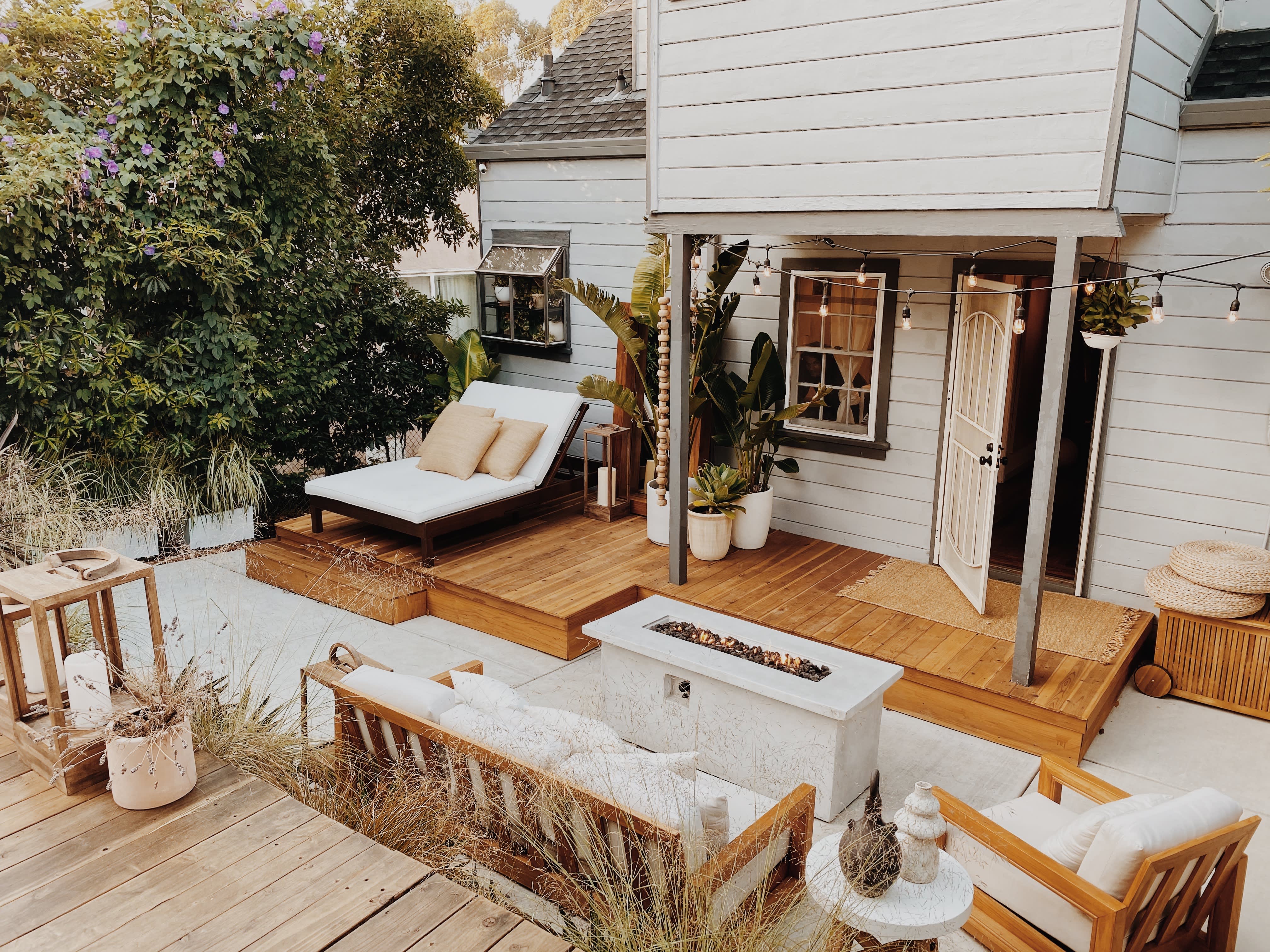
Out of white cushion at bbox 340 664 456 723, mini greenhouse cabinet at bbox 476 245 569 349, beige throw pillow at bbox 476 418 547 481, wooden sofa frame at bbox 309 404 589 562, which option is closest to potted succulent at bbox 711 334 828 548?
wooden sofa frame at bbox 309 404 589 562

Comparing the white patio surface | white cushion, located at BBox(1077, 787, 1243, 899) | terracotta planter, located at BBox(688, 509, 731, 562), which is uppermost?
Result: white cushion, located at BBox(1077, 787, 1243, 899)

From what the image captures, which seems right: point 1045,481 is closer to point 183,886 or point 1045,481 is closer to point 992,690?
point 992,690

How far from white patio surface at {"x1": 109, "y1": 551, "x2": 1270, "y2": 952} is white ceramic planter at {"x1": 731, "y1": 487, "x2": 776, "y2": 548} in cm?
160

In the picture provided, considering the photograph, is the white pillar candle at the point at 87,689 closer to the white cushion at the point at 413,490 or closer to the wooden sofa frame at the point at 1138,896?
the wooden sofa frame at the point at 1138,896

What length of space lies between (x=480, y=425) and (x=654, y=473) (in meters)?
1.44

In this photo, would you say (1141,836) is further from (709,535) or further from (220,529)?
(220,529)

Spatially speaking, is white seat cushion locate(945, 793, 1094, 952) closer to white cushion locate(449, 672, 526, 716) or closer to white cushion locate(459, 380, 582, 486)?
white cushion locate(449, 672, 526, 716)

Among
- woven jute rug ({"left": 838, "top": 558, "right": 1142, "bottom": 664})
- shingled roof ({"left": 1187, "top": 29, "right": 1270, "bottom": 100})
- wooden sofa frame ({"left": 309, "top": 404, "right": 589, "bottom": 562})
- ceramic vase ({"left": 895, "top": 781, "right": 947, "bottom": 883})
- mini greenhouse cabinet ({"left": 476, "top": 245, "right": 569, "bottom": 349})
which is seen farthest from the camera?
mini greenhouse cabinet ({"left": 476, "top": 245, "right": 569, "bottom": 349})

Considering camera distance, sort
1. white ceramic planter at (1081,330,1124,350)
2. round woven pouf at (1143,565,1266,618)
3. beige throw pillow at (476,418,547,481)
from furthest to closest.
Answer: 1. beige throw pillow at (476,418,547,481)
2. white ceramic planter at (1081,330,1124,350)
3. round woven pouf at (1143,565,1266,618)

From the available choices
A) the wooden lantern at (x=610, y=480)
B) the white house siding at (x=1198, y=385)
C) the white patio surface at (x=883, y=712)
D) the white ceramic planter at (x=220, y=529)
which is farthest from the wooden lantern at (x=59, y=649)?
the white house siding at (x=1198, y=385)

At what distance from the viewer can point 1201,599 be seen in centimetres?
502

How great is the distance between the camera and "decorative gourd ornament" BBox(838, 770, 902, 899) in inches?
105

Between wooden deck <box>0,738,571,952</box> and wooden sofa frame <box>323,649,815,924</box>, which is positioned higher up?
wooden deck <box>0,738,571,952</box>

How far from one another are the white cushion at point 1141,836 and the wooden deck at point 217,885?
5.55 ft
